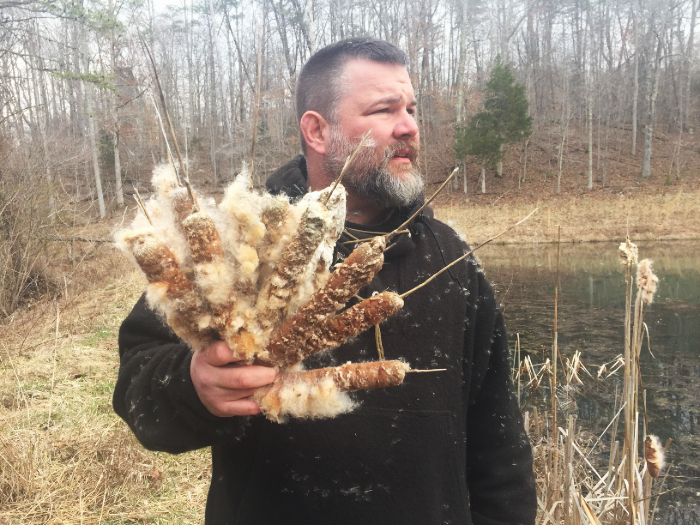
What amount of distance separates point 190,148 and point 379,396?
14.4 meters

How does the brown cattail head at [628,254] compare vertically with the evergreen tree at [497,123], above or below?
below

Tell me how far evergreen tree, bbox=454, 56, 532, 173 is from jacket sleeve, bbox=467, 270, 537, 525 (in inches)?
875

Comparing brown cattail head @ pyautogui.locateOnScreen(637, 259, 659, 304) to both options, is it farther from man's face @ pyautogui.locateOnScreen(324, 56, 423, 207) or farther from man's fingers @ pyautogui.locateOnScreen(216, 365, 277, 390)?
man's fingers @ pyautogui.locateOnScreen(216, 365, 277, 390)

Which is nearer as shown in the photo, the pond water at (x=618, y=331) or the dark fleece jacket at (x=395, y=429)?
the dark fleece jacket at (x=395, y=429)

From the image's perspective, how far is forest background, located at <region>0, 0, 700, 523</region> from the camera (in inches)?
126

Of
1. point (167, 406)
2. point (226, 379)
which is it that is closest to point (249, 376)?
point (226, 379)

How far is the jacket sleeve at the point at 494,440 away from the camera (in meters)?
1.76

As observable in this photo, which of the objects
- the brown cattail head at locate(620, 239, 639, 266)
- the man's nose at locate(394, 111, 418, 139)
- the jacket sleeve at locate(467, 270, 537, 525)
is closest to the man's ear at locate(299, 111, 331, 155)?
the man's nose at locate(394, 111, 418, 139)

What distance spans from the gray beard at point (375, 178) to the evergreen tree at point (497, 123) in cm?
2222

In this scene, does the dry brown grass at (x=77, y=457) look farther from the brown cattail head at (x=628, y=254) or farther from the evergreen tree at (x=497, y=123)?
the evergreen tree at (x=497, y=123)

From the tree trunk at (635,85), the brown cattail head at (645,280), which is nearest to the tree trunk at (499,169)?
the tree trunk at (635,85)

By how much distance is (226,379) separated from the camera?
845 mm

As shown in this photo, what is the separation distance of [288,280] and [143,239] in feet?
0.83

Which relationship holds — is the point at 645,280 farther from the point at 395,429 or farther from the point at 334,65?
the point at 334,65
